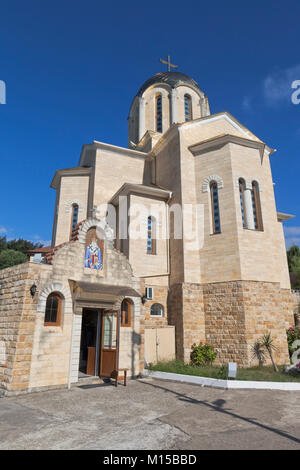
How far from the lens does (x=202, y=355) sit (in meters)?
13.9

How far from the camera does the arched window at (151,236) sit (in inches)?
669

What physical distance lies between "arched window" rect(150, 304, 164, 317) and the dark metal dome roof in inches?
761

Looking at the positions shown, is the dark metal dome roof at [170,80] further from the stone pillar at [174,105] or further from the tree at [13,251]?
the tree at [13,251]

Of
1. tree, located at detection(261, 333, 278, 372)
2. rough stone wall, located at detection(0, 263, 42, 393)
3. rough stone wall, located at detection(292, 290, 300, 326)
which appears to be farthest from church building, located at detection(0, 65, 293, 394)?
rough stone wall, located at detection(292, 290, 300, 326)

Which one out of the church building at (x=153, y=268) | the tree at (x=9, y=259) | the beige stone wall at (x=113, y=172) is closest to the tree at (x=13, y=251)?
the tree at (x=9, y=259)

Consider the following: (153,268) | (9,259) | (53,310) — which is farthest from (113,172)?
(9,259)

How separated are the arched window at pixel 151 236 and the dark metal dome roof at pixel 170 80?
48.3 feet

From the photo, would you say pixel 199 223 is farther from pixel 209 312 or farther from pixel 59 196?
pixel 59 196

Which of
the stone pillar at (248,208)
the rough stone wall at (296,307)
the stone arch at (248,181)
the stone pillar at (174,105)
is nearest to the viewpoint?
the stone pillar at (248,208)

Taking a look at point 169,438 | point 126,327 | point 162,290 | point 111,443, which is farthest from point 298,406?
point 162,290

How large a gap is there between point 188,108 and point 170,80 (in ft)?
9.73

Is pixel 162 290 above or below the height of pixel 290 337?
above

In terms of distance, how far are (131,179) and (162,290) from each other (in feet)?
28.0

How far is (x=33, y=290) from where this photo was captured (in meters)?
9.28
